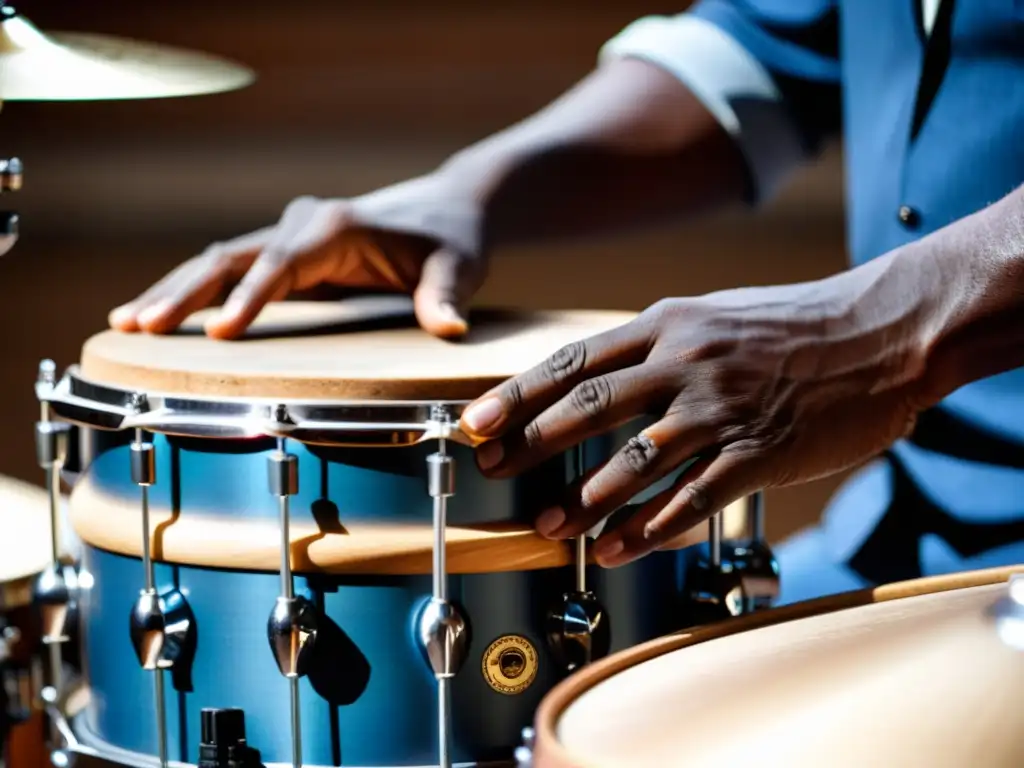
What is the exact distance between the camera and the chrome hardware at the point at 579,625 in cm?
76

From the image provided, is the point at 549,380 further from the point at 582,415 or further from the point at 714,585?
the point at 714,585

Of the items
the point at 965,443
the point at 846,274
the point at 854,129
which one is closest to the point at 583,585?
the point at 846,274

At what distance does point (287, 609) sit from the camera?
740 mm

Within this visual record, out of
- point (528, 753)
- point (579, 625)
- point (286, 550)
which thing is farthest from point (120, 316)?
point (528, 753)

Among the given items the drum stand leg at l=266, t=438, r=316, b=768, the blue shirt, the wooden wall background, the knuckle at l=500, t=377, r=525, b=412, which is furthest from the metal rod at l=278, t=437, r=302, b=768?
the wooden wall background

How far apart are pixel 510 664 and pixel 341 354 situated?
20 cm

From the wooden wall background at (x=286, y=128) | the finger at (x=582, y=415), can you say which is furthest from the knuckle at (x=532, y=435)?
the wooden wall background at (x=286, y=128)

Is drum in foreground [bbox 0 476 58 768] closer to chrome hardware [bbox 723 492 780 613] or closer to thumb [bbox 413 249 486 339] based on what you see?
thumb [bbox 413 249 486 339]

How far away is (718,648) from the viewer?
631mm

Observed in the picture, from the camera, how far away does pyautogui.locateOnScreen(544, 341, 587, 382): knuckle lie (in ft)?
2.40

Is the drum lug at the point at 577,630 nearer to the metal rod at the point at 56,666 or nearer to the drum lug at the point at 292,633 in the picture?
the drum lug at the point at 292,633

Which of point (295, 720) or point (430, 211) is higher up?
point (430, 211)

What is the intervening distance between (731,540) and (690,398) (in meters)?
0.14

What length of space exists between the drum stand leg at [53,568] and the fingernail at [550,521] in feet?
0.94
